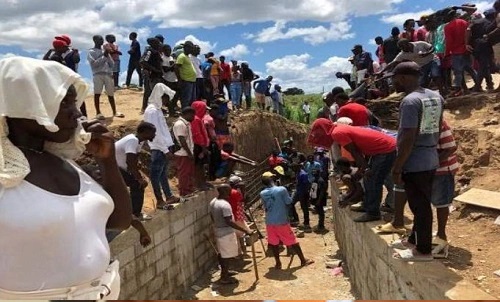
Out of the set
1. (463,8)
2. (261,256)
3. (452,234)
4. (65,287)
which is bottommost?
(261,256)

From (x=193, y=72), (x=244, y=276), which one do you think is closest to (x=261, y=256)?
(x=244, y=276)

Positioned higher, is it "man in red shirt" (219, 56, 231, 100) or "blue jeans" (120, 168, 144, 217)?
"man in red shirt" (219, 56, 231, 100)

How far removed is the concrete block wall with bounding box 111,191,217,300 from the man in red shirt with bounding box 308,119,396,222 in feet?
9.51

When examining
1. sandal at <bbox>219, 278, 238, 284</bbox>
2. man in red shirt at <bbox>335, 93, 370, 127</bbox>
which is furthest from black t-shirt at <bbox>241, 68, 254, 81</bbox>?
man in red shirt at <bbox>335, 93, 370, 127</bbox>

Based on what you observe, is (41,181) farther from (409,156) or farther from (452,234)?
(452,234)

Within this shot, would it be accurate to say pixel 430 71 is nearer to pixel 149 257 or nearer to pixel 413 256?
pixel 149 257

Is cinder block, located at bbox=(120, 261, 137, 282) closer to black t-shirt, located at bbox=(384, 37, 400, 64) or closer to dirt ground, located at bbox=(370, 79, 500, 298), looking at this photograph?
dirt ground, located at bbox=(370, 79, 500, 298)

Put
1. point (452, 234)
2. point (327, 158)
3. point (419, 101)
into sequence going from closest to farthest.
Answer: point (419, 101) → point (452, 234) → point (327, 158)

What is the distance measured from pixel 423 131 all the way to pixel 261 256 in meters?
6.78

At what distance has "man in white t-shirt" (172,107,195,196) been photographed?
8406 millimetres

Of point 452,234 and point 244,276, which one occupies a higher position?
point 452,234

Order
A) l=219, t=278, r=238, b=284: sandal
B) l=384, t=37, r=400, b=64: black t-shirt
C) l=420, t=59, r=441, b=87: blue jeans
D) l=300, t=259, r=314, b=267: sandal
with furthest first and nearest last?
l=384, t=37, r=400, b=64: black t-shirt < l=420, t=59, r=441, b=87: blue jeans < l=300, t=259, r=314, b=267: sandal < l=219, t=278, r=238, b=284: sandal

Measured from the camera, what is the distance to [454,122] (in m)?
9.95

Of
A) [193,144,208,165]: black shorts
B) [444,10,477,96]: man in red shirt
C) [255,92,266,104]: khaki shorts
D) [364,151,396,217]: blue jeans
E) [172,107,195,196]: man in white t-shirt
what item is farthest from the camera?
[255,92,266,104]: khaki shorts
